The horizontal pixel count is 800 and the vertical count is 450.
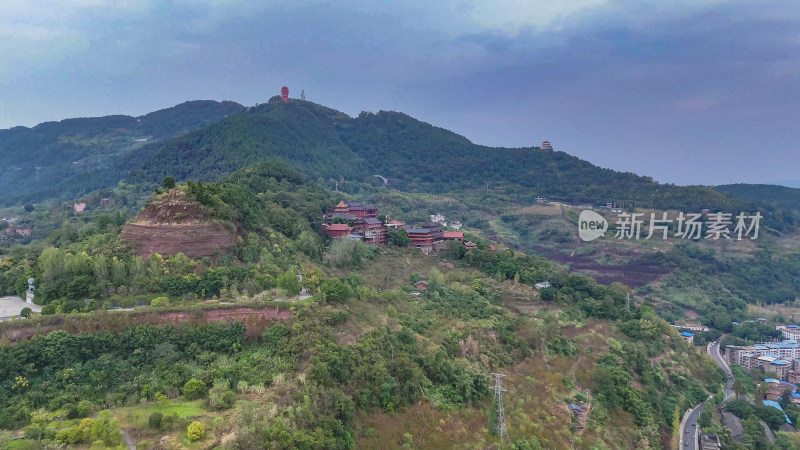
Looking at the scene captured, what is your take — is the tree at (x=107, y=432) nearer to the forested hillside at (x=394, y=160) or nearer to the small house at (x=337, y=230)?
the small house at (x=337, y=230)

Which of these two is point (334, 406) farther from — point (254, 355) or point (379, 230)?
point (379, 230)

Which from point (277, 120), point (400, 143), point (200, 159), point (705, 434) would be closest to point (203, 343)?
point (705, 434)

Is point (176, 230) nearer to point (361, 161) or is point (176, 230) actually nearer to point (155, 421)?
point (155, 421)

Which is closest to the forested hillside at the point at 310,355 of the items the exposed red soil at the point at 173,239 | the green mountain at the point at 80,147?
the exposed red soil at the point at 173,239

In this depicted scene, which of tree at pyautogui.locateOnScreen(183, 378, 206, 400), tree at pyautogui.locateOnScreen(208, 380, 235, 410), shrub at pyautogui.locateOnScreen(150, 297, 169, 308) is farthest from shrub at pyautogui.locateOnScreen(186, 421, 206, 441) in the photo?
shrub at pyautogui.locateOnScreen(150, 297, 169, 308)

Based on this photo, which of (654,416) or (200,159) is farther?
(200,159)

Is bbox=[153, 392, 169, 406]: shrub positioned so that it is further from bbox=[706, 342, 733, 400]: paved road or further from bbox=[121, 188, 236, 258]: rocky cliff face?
bbox=[706, 342, 733, 400]: paved road

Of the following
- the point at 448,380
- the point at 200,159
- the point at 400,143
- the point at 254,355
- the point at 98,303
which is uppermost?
the point at 400,143
